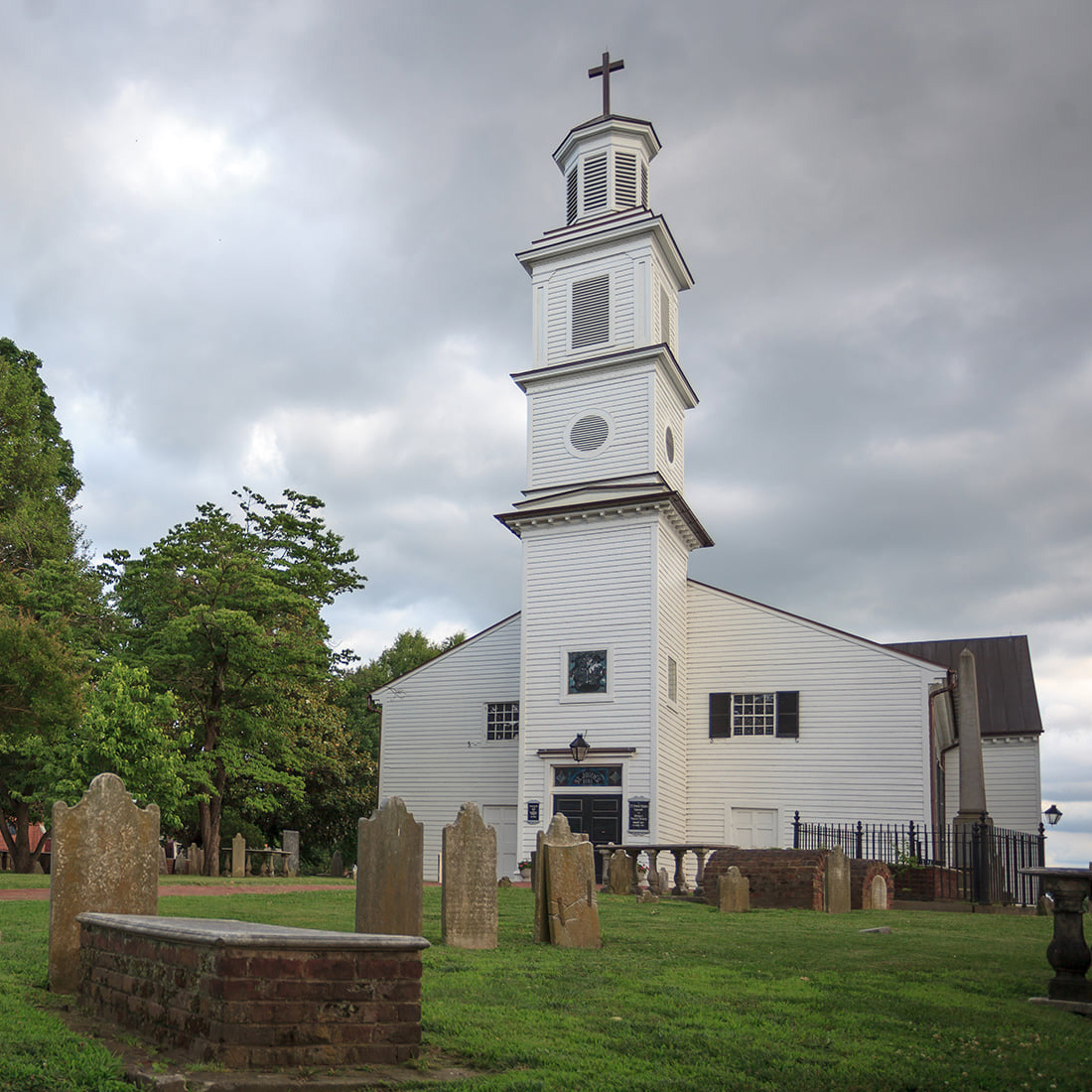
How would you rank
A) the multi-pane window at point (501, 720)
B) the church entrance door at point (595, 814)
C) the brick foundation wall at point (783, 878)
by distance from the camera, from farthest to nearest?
the multi-pane window at point (501, 720) < the church entrance door at point (595, 814) < the brick foundation wall at point (783, 878)

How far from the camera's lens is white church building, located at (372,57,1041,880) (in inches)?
1180

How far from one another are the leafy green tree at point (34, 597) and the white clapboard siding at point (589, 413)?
13.6 metres

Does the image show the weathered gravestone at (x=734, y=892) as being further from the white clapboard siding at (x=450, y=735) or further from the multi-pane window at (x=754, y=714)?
the white clapboard siding at (x=450, y=735)

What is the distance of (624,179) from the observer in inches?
1398

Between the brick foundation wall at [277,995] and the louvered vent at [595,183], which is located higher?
the louvered vent at [595,183]

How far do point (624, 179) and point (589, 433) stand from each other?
872cm

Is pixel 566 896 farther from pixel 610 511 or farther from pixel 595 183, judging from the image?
pixel 595 183

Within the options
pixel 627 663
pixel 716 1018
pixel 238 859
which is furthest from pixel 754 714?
pixel 716 1018

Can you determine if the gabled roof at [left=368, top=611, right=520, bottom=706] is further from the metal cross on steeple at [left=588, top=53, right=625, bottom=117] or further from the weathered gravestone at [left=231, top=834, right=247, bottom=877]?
the metal cross on steeple at [left=588, top=53, right=625, bottom=117]

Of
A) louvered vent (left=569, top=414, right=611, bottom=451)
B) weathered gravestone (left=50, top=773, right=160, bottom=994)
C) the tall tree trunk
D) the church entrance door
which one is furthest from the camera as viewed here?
the tall tree trunk

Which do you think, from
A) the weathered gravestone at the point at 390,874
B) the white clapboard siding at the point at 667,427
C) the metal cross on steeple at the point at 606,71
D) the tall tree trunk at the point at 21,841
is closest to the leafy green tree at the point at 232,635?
the tall tree trunk at the point at 21,841

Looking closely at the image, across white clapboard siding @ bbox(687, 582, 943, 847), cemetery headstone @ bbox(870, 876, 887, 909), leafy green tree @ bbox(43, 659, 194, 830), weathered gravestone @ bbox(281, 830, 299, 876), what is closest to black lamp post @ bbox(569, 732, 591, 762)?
white clapboard siding @ bbox(687, 582, 943, 847)

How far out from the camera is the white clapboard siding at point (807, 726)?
29.6 m

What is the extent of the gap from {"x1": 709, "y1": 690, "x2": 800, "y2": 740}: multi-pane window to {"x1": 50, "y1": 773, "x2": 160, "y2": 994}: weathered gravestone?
23913mm
